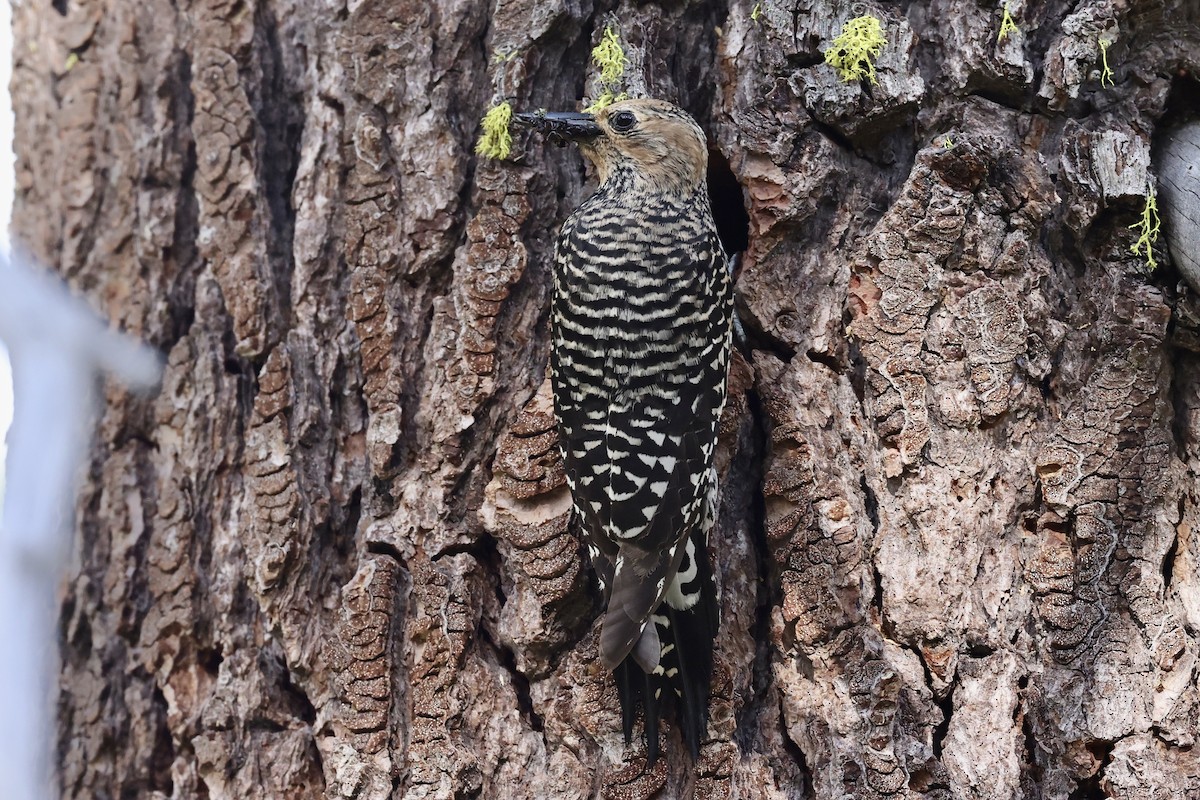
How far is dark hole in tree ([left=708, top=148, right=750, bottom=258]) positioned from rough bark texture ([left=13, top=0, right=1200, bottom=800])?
0.24 m

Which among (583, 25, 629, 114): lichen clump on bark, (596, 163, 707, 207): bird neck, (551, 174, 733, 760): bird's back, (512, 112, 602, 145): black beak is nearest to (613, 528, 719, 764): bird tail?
(551, 174, 733, 760): bird's back

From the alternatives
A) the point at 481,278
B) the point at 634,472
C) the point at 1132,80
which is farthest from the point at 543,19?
the point at 1132,80

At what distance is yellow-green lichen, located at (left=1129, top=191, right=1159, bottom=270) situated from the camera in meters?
2.52

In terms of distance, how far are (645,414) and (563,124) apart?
2.66ft

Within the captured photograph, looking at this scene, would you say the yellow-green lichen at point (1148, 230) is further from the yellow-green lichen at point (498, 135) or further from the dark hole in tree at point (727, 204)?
the yellow-green lichen at point (498, 135)

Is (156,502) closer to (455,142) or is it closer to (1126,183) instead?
(455,142)

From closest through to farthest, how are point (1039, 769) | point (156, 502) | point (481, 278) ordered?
1. point (1039, 769)
2. point (481, 278)
3. point (156, 502)

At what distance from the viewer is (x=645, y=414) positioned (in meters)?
2.61

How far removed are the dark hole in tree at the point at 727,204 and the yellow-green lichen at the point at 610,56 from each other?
0.34 m

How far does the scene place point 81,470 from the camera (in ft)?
9.84

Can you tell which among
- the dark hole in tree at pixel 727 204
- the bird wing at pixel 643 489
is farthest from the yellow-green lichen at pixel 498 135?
the bird wing at pixel 643 489

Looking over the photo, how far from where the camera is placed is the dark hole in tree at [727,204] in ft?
10.0

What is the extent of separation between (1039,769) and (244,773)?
192cm

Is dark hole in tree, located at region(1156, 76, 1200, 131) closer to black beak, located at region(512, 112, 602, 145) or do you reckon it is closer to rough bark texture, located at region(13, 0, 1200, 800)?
rough bark texture, located at region(13, 0, 1200, 800)
